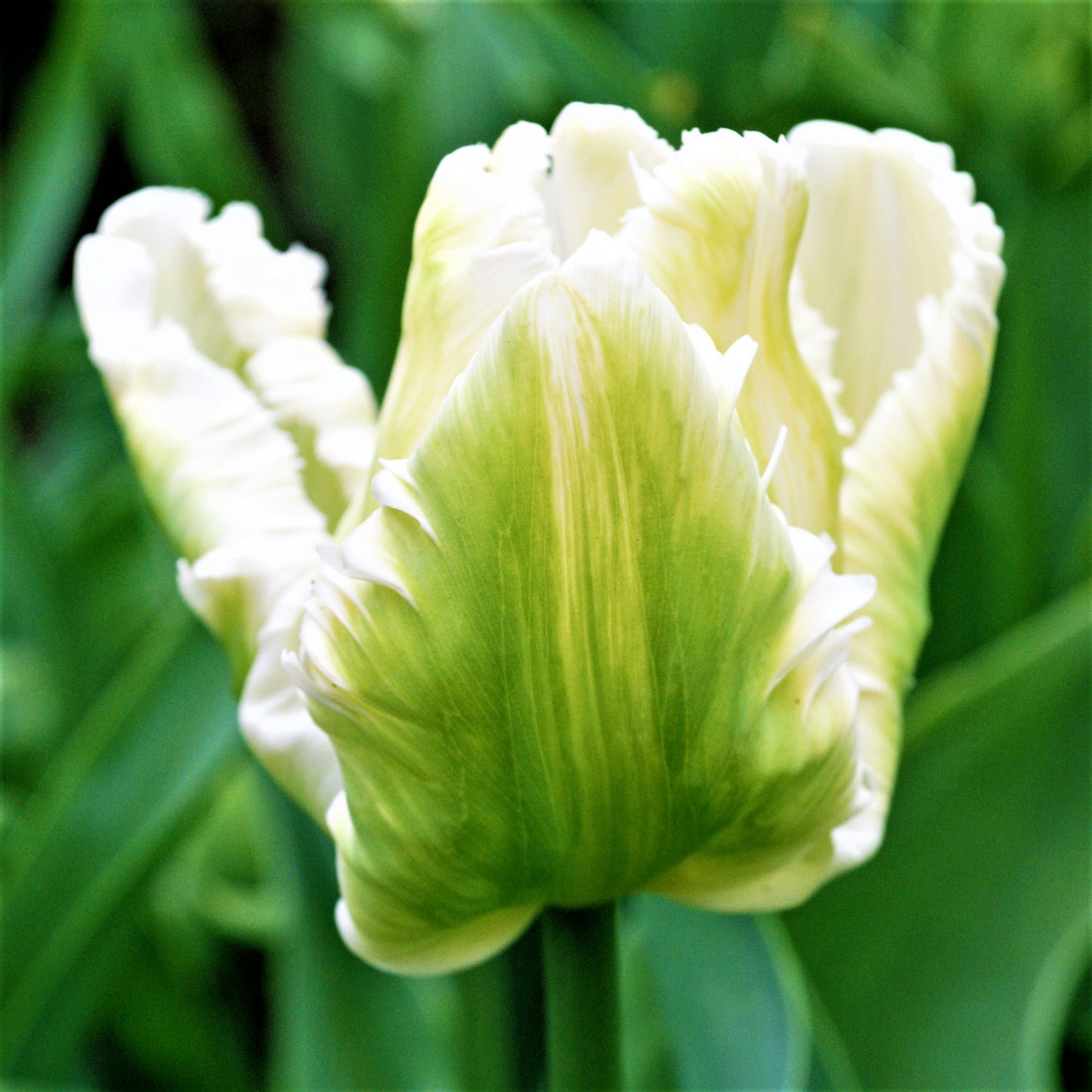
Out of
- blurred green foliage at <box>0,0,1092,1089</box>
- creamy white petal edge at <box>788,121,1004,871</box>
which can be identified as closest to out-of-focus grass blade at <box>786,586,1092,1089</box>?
blurred green foliage at <box>0,0,1092,1089</box>

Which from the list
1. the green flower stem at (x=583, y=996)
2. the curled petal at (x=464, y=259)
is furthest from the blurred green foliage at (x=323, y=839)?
the curled petal at (x=464, y=259)

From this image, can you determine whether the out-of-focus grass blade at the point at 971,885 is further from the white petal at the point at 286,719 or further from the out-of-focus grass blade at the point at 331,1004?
the white petal at the point at 286,719

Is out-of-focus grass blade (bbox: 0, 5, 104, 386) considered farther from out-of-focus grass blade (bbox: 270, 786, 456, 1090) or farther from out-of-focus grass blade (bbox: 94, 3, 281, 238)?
out-of-focus grass blade (bbox: 270, 786, 456, 1090)

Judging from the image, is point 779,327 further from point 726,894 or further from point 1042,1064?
point 1042,1064

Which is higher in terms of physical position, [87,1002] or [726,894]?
[726,894]

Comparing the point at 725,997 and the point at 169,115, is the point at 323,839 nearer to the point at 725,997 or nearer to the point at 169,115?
the point at 725,997

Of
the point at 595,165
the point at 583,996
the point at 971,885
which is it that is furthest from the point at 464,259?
the point at 971,885

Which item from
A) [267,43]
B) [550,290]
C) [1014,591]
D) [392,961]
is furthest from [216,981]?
[267,43]
